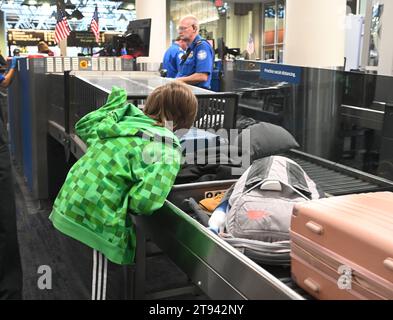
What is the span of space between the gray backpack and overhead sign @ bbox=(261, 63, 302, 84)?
35.9 inches

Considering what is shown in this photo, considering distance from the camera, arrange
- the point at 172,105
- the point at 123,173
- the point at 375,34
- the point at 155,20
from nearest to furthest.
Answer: the point at 123,173
the point at 172,105
the point at 375,34
the point at 155,20

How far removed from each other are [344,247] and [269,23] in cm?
2095

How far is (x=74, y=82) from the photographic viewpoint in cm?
327

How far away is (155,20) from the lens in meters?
9.89

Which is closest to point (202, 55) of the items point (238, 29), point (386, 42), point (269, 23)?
point (386, 42)

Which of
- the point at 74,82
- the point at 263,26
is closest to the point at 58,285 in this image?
the point at 74,82

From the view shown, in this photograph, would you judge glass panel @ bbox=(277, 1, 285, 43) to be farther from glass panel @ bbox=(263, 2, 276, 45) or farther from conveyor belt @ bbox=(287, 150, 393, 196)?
conveyor belt @ bbox=(287, 150, 393, 196)

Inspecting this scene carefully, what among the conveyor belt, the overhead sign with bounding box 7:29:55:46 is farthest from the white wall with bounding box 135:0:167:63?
the overhead sign with bounding box 7:29:55:46

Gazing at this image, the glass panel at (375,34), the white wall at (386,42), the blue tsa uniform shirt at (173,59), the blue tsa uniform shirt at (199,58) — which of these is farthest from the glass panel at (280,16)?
the blue tsa uniform shirt at (199,58)

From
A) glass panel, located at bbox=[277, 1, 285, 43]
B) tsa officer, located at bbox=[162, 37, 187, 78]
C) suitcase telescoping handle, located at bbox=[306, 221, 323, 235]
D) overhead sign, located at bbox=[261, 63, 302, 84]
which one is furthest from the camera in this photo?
glass panel, located at bbox=[277, 1, 285, 43]

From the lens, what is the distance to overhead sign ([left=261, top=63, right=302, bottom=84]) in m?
2.31

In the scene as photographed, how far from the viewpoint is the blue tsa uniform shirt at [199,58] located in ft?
14.0

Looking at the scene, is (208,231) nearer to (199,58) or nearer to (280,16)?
(199,58)
